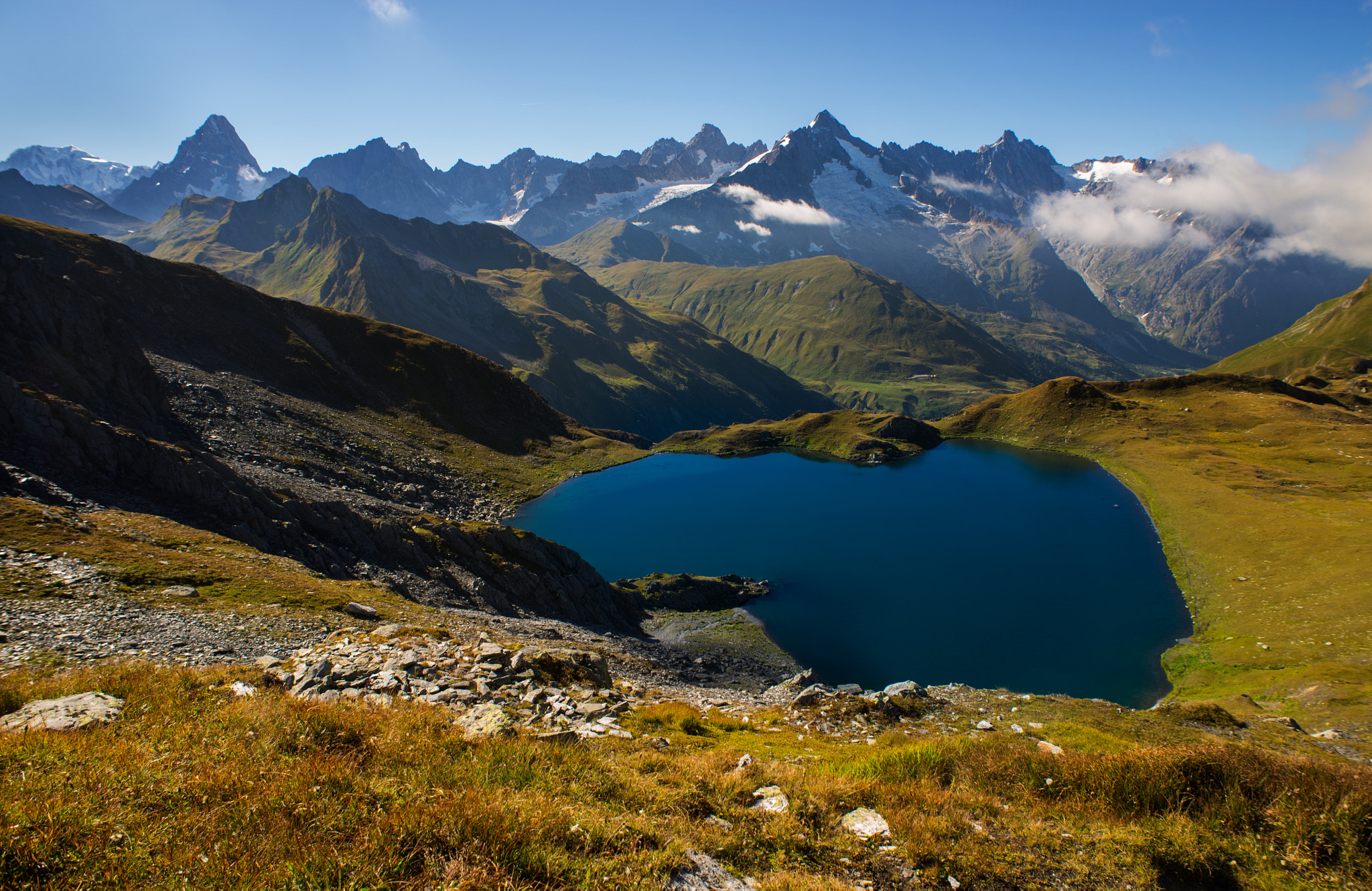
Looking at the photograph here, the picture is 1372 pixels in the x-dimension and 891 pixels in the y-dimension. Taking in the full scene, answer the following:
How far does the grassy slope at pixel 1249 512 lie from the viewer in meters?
41.4

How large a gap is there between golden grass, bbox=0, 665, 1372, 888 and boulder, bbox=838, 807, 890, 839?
0.67 ft

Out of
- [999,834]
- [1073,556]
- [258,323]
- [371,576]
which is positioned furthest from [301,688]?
[258,323]

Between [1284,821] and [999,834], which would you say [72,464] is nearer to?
[999,834]

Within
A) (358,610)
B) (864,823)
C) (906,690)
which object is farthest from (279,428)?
(864,823)

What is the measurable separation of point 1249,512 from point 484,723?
332 feet

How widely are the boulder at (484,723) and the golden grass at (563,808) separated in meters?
0.56

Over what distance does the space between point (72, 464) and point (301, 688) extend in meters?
36.0

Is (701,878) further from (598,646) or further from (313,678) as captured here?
(598,646)

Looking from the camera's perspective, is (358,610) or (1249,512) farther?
(1249,512)

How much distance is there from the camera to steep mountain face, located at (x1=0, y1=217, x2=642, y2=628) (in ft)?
127

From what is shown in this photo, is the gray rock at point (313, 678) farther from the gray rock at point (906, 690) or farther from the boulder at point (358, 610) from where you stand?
the gray rock at point (906, 690)

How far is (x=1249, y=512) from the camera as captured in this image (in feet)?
251

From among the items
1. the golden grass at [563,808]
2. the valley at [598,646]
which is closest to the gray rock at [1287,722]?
the valley at [598,646]

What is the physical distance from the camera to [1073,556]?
249ft
